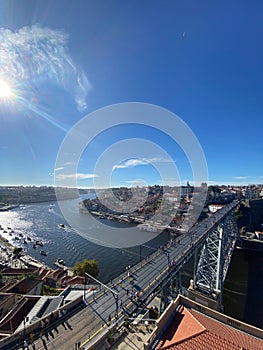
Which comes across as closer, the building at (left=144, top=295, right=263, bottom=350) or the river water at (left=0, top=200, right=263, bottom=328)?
the building at (left=144, top=295, right=263, bottom=350)

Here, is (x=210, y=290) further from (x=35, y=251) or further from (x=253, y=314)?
(x=35, y=251)

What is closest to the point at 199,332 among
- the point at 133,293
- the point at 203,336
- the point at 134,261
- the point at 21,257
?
the point at 203,336

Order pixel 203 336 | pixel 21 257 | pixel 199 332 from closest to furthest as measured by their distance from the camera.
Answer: pixel 203 336
pixel 199 332
pixel 21 257

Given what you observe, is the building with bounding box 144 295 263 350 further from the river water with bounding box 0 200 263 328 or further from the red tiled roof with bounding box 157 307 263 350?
the river water with bounding box 0 200 263 328

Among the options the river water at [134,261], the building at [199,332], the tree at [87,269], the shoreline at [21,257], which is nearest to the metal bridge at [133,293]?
the building at [199,332]

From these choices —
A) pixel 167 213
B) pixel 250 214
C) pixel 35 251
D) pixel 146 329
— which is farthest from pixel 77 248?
pixel 250 214

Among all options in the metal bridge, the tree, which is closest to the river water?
the tree

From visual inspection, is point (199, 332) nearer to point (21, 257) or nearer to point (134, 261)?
point (134, 261)

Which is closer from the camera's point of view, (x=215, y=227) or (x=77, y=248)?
(x=215, y=227)
